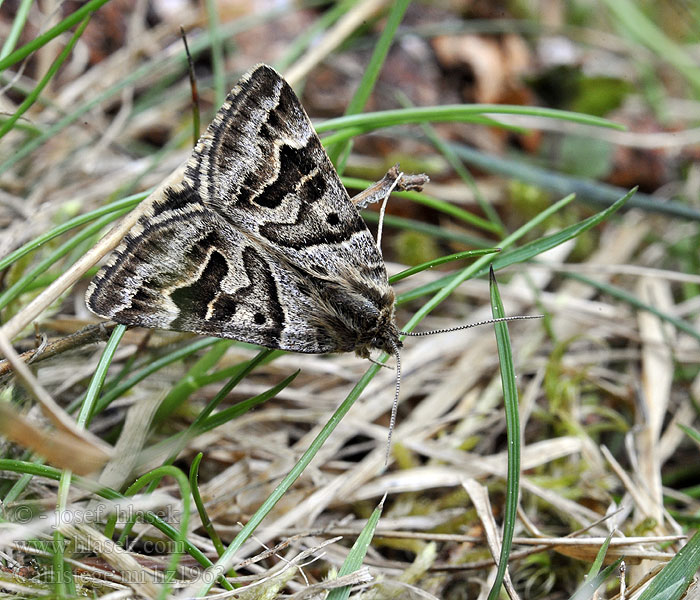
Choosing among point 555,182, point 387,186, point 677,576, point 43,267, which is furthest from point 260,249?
point 555,182

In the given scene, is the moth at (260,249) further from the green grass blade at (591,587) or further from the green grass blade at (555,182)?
the green grass blade at (555,182)

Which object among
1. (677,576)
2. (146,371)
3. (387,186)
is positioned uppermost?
(387,186)

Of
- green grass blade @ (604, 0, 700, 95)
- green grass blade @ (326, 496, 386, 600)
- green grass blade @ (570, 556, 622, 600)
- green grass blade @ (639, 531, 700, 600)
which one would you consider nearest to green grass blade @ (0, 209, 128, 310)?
green grass blade @ (326, 496, 386, 600)

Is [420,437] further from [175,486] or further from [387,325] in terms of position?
[175,486]

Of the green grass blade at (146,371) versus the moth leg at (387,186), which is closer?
the green grass blade at (146,371)

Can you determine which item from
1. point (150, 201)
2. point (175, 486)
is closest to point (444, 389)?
point (175, 486)

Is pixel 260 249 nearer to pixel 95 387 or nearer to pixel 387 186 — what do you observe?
pixel 387 186

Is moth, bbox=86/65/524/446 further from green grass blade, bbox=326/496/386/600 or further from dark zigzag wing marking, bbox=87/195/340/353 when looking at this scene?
green grass blade, bbox=326/496/386/600

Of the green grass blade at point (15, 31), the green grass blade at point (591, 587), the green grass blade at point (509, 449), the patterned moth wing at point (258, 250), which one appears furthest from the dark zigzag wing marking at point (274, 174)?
the green grass blade at point (591, 587)
